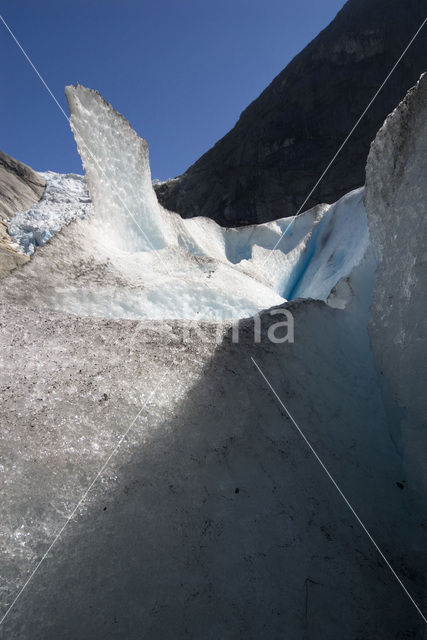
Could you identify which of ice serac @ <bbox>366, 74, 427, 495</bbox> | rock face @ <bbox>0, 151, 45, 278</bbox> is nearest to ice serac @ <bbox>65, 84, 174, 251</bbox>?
ice serac @ <bbox>366, 74, 427, 495</bbox>

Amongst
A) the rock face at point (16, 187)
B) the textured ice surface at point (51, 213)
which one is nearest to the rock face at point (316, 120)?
the textured ice surface at point (51, 213)

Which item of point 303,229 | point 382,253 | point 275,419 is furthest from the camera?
point 303,229

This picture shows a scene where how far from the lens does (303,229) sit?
24.8ft

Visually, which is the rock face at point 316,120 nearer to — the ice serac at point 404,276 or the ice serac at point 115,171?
the ice serac at point 115,171

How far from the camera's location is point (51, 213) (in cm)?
1509

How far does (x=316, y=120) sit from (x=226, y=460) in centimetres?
2222

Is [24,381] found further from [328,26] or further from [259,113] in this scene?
[328,26]

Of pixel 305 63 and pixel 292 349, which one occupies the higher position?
pixel 305 63

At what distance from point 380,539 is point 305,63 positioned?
25328 millimetres

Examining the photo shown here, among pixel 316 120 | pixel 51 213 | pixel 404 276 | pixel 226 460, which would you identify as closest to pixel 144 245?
pixel 404 276

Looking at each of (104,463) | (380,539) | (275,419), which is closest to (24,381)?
(104,463)

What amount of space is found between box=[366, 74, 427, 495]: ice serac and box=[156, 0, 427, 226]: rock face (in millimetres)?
17030

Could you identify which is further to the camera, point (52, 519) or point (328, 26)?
point (328, 26)

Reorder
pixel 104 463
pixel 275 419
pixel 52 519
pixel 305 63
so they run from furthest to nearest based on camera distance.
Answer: pixel 305 63
pixel 275 419
pixel 104 463
pixel 52 519
